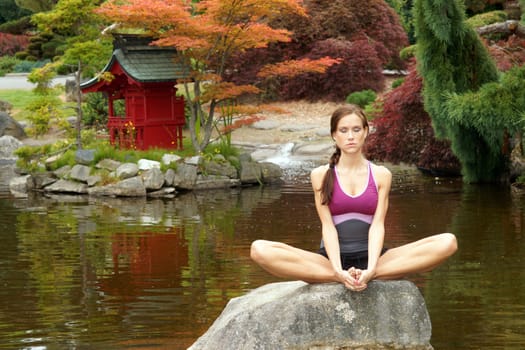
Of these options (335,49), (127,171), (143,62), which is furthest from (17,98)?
(127,171)

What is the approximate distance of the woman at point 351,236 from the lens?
5.72m

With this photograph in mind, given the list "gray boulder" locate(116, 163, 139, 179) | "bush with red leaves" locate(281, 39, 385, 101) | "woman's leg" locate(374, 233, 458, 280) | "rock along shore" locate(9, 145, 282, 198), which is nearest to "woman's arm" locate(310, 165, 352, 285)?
"woman's leg" locate(374, 233, 458, 280)

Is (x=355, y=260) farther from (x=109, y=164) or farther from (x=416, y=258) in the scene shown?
(x=109, y=164)

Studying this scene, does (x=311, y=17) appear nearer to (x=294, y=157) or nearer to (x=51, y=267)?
(x=294, y=157)

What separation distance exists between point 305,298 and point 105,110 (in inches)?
837

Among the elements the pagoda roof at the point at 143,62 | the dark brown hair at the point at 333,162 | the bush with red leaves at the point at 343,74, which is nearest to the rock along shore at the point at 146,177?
the pagoda roof at the point at 143,62

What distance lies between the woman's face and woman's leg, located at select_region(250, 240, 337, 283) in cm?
68

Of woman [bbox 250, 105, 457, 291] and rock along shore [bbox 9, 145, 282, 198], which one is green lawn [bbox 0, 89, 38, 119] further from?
woman [bbox 250, 105, 457, 291]

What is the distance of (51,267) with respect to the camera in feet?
34.4

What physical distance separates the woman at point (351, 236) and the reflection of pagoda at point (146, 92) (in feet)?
44.3

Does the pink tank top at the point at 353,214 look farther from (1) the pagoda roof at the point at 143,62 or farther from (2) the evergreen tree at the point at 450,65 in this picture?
(1) the pagoda roof at the point at 143,62

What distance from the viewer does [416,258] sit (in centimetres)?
574

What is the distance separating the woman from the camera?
5.72 meters

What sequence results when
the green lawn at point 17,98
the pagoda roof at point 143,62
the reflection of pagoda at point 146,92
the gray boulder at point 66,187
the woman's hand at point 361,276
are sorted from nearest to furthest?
the woman's hand at point 361,276 → the gray boulder at point 66,187 → the pagoda roof at point 143,62 → the reflection of pagoda at point 146,92 → the green lawn at point 17,98
